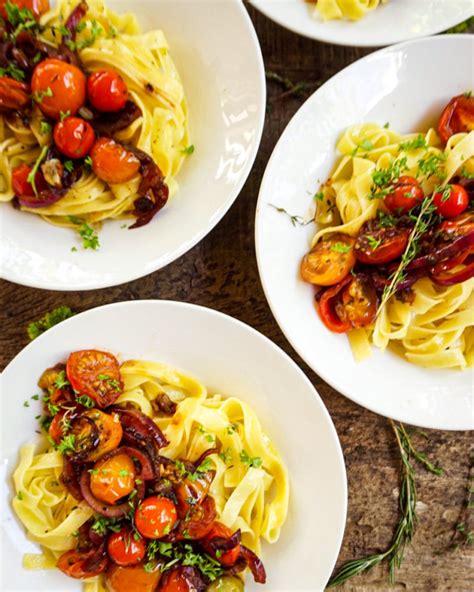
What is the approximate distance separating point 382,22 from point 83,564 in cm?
357

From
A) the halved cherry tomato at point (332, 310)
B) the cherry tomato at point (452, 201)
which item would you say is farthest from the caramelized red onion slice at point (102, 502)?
the cherry tomato at point (452, 201)

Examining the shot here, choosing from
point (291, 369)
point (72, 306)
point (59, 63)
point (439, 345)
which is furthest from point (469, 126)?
point (72, 306)

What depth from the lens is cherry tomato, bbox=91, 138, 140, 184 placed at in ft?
10.7

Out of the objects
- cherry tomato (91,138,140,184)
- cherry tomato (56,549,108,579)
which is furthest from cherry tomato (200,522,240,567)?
cherry tomato (91,138,140,184)

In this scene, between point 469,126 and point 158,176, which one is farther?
point 469,126

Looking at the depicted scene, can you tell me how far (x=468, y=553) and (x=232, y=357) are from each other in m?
2.28

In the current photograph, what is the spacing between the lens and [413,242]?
339 cm

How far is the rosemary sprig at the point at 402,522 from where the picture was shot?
3.99 m

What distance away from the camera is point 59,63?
10.3ft

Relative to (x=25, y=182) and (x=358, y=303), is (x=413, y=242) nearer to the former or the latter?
(x=358, y=303)

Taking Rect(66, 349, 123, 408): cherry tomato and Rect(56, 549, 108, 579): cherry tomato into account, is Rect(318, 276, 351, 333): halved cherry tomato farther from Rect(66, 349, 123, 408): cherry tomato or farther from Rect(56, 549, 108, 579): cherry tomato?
Rect(56, 549, 108, 579): cherry tomato

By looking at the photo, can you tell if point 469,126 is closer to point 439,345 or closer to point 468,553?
point 439,345

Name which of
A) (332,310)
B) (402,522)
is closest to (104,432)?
(332,310)

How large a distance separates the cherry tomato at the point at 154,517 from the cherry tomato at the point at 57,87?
7.08 ft
